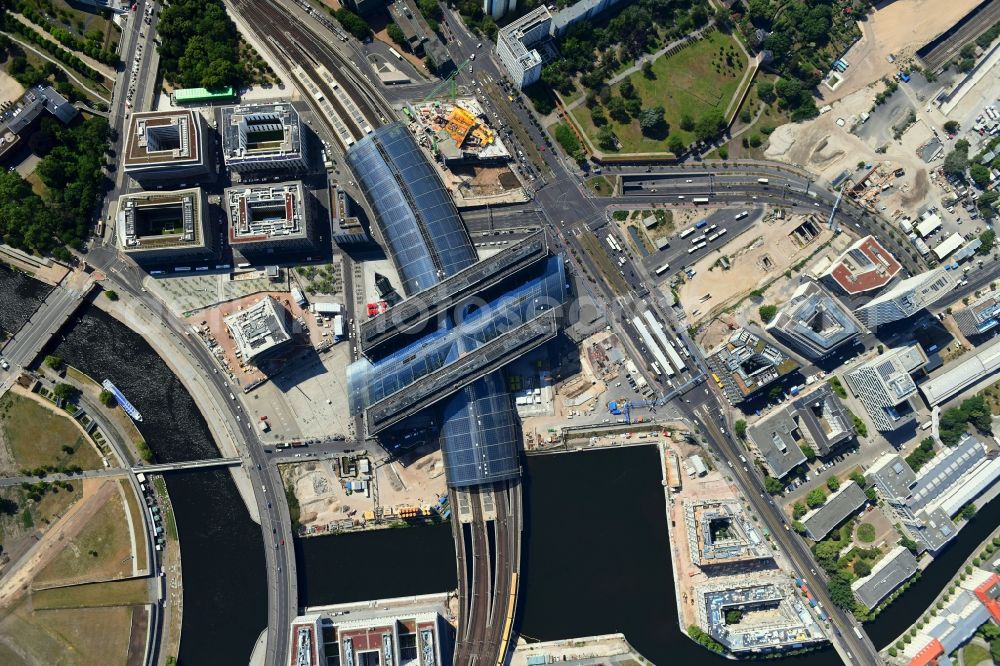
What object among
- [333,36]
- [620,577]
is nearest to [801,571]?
[620,577]

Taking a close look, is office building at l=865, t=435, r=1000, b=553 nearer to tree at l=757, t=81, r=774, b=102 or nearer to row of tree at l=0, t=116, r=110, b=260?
tree at l=757, t=81, r=774, b=102

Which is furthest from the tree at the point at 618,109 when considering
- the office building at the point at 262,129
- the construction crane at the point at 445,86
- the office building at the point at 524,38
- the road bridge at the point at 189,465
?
the road bridge at the point at 189,465

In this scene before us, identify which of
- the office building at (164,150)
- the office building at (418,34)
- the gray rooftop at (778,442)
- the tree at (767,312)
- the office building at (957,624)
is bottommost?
the office building at (957,624)

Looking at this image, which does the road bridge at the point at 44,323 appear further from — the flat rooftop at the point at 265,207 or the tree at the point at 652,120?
the tree at the point at 652,120

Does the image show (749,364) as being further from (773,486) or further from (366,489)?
(366,489)

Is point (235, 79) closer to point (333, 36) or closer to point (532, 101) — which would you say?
point (333, 36)
